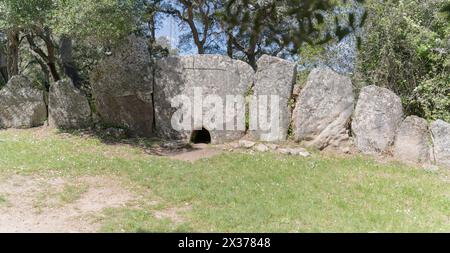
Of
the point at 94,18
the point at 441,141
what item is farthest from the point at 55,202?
the point at 441,141

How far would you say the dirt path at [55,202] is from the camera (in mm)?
7309

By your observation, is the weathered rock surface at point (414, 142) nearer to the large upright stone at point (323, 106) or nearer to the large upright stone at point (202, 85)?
the large upright stone at point (323, 106)

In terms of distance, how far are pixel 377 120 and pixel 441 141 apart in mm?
1832

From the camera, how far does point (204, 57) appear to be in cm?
1499

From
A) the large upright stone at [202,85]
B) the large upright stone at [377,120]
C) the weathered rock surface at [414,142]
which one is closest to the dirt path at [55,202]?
the large upright stone at [202,85]

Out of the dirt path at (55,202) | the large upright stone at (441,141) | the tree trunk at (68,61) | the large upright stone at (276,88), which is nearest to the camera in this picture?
the dirt path at (55,202)

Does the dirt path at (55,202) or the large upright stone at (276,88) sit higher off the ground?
the large upright stone at (276,88)

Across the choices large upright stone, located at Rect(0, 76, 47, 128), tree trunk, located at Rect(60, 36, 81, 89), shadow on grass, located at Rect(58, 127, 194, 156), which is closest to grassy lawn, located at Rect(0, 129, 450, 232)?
shadow on grass, located at Rect(58, 127, 194, 156)

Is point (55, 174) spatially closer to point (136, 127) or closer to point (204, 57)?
point (136, 127)

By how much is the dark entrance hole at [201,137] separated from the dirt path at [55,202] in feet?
17.5

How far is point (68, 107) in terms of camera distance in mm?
15211

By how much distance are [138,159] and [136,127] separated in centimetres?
334

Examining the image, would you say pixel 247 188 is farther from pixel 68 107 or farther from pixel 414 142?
pixel 68 107

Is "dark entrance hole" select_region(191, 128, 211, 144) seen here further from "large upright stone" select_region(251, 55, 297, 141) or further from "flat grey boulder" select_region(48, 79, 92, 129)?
"flat grey boulder" select_region(48, 79, 92, 129)
